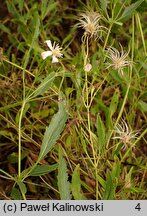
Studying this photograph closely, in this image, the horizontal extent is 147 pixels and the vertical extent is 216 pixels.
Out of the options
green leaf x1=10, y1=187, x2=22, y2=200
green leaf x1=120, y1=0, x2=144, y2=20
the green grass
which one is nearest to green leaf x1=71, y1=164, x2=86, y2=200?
the green grass

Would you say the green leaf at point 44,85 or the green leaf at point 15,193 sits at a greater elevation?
the green leaf at point 44,85

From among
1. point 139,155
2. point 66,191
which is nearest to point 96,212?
point 66,191

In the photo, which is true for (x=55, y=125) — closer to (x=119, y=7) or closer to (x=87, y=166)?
(x=87, y=166)

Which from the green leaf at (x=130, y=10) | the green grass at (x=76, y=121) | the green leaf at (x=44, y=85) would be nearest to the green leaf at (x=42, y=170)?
the green grass at (x=76, y=121)

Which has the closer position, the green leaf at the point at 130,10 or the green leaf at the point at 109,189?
the green leaf at the point at 109,189

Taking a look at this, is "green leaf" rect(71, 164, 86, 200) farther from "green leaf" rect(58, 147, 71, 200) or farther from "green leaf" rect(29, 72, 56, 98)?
"green leaf" rect(29, 72, 56, 98)

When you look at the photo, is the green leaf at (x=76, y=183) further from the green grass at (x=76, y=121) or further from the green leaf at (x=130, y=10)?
the green leaf at (x=130, y=10)

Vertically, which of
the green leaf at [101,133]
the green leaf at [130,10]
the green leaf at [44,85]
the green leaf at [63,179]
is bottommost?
the green leaf at [63,179]

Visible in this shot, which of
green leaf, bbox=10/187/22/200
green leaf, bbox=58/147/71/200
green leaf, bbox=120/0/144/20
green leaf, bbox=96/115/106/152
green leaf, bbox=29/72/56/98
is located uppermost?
green leaf, bbox=120/0/144/20
